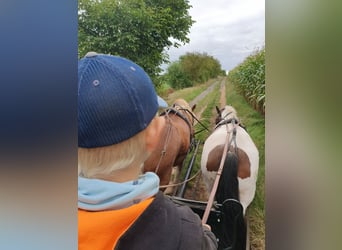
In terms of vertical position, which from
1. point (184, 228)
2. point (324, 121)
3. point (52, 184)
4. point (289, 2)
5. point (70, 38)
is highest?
point (289, 2)

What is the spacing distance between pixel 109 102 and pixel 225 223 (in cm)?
64

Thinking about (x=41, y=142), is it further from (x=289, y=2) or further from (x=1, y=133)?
(x=289, y=2)

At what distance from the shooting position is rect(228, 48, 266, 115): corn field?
863 mm

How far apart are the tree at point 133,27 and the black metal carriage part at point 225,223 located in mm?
450

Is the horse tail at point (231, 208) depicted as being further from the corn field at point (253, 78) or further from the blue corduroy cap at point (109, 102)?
the blue corduroy cap at point (109, 102)

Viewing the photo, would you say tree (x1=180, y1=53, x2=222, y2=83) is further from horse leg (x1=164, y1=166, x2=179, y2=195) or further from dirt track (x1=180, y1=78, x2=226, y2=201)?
horse leg (x1=164, y1=166, x2=179, y2=195)

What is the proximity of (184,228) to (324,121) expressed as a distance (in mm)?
418

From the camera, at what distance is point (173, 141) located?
123 centimetres

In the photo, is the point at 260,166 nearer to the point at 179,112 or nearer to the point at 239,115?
the point at 239,115

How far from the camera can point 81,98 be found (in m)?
0.65

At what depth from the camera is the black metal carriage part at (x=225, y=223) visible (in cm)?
101

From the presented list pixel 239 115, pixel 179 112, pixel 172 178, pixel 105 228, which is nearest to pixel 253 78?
pixel 239 115

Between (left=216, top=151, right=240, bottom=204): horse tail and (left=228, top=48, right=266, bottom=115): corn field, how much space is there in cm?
35

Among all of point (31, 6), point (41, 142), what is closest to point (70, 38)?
point (31, 6)
